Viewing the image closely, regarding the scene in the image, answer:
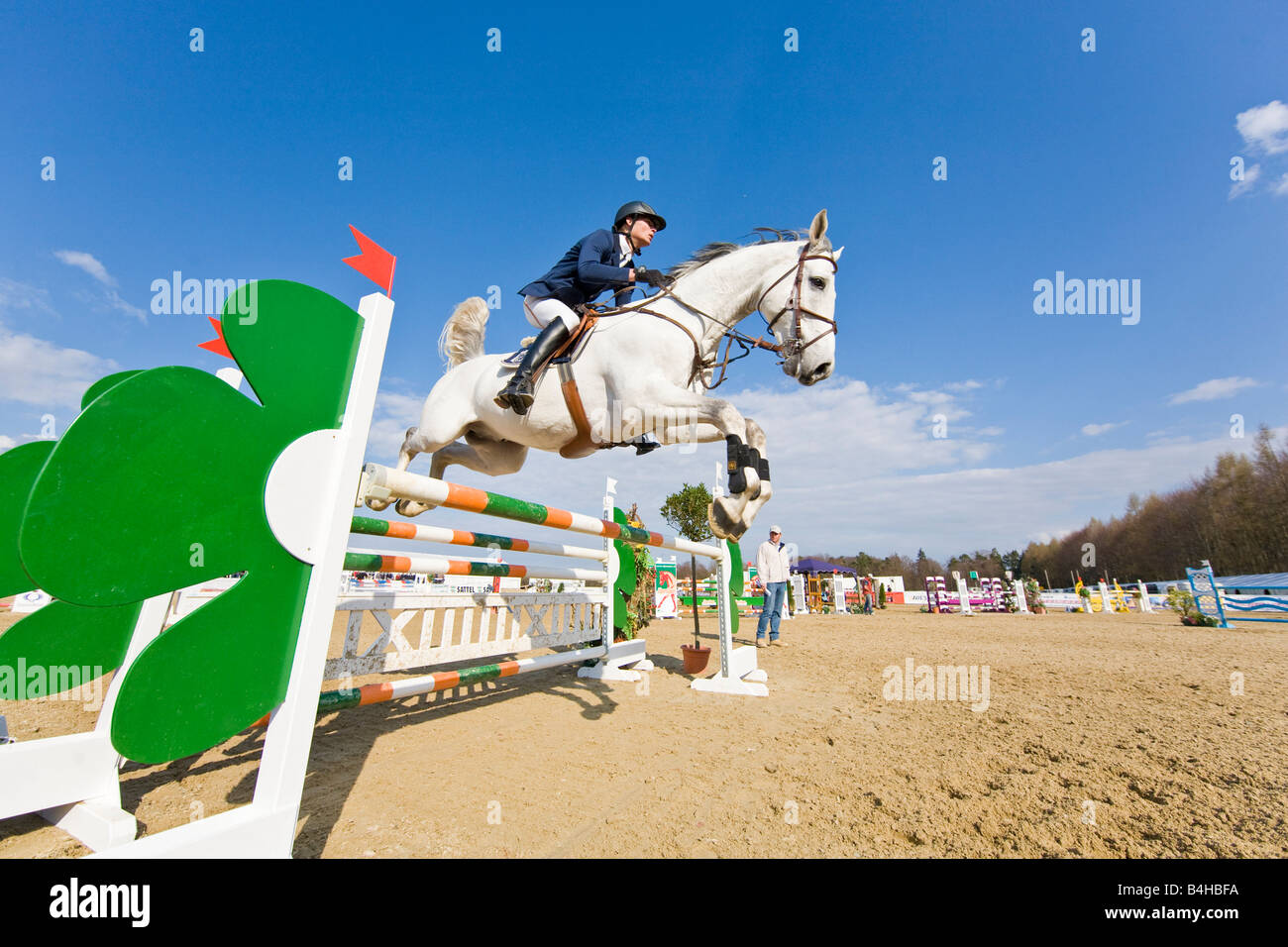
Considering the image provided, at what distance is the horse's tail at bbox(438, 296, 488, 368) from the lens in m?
3.46

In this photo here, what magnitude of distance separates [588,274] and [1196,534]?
46.5m

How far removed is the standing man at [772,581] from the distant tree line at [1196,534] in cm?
1272

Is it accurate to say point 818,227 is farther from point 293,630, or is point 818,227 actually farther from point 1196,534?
point 1196,534

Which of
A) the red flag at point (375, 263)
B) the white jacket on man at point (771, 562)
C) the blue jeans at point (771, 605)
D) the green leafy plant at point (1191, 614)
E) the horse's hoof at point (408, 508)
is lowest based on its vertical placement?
the green leafy plant at point (1191, 614)

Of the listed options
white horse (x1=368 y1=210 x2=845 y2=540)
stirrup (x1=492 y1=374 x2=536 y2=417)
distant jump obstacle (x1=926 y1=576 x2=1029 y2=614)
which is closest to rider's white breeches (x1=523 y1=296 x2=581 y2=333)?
white horse (x1=368 y1=210 x2=845 y2=540)

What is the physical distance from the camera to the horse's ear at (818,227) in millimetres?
2719

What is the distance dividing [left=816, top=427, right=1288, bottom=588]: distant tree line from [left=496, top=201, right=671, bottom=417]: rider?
17.7 m

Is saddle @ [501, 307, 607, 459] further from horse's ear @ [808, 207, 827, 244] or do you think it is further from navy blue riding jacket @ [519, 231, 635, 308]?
horse's ear @ [808, 207, 827, 244]

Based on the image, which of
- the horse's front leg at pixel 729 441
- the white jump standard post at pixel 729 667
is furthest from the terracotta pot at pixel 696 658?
the horse's front leg at pixel 729 441

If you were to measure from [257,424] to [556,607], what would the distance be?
268 cm

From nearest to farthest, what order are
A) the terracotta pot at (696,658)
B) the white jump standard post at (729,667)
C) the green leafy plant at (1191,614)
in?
the white jump standard post at (729,667) < the terracotta pot at (696,658) < the green leafy plant at (1191,614)

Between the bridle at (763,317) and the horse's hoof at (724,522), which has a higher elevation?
the bridle at (763,317)

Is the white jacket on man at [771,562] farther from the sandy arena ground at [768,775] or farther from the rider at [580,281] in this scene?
the rider at [580,281]
